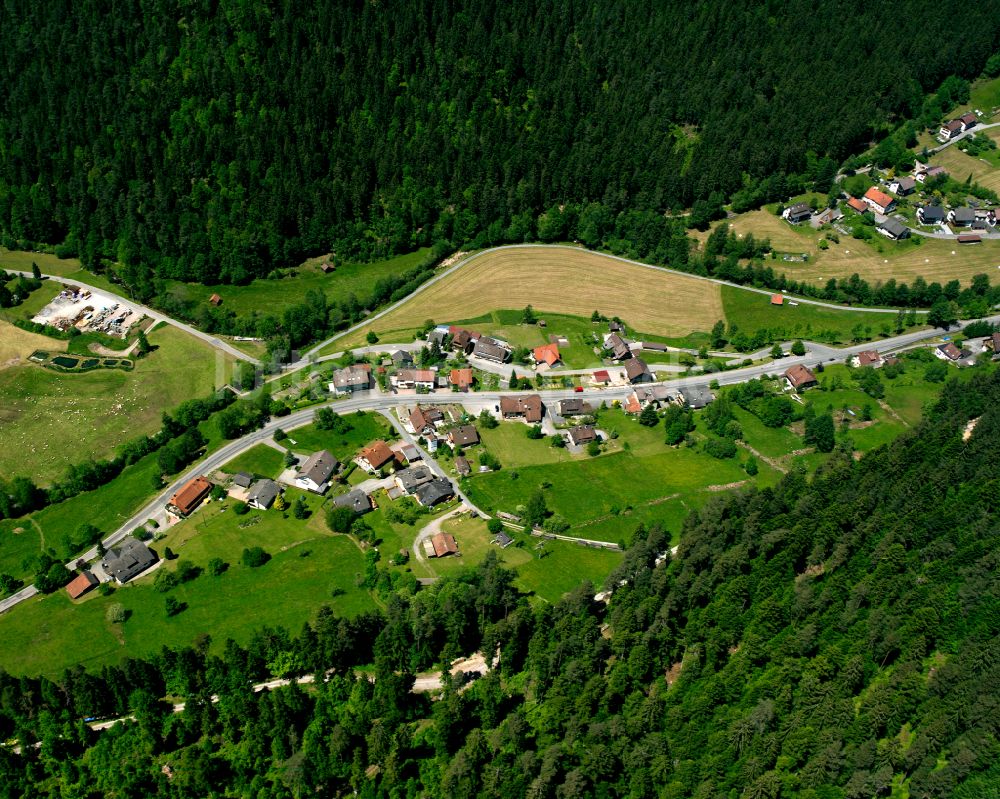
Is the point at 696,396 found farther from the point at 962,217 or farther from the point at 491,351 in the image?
the point at 962,217

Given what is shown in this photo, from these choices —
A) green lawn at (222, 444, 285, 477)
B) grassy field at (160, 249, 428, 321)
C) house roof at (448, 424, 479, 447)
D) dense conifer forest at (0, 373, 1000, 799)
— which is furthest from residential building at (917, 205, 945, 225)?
green lawn at (222, 444, 285, 477)

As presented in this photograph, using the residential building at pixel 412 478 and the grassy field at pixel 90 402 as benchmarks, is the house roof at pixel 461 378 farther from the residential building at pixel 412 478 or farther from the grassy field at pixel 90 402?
the grassy field at pixel 90 402

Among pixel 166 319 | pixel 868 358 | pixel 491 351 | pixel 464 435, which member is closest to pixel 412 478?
pixel 464 435

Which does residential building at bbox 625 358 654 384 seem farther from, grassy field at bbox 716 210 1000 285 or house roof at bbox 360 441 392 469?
house roof at bbox 360 441 392 469

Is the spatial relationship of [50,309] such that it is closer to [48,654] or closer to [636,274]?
[48,654]

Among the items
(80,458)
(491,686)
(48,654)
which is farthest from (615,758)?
(80,458)
